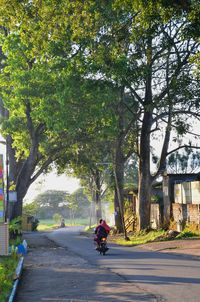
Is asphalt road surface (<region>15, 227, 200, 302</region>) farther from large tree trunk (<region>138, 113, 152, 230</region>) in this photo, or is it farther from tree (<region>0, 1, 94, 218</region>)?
large tree trunk (<region>138, 113, 152, 230</region>)

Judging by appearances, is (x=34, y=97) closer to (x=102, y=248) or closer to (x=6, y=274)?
(x=102, y=248)

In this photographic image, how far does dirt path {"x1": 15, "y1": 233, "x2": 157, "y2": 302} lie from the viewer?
11.5m

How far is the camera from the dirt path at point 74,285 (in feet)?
37.7

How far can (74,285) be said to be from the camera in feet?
44.0

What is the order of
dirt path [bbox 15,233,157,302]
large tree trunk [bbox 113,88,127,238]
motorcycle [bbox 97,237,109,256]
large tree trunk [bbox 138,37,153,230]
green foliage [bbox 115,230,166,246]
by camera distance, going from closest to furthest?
dirt path [bbox 15,233,157,302], motorcycle [bbox 97,237,109,256], green foliage [bbox 115,230,166,246], large tree trunk [bbox 113,88,127,238], large tree trunk [bbox 138,37,153,230]

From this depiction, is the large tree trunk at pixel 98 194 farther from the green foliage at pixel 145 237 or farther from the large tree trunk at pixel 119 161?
the green foliage at pixel 145 237

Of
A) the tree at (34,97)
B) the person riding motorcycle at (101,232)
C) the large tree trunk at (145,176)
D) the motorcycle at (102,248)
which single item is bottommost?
the motorcycle at (102,248)

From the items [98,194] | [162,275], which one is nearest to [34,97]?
[162,275]

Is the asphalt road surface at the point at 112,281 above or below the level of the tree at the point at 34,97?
below

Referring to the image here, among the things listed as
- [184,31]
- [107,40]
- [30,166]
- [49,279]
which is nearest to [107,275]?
[49,279]

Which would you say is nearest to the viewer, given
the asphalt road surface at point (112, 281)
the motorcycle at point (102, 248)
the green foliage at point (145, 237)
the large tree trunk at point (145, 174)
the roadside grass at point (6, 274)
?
the asphalt road surface at point (112, 281)

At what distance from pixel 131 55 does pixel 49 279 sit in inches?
461

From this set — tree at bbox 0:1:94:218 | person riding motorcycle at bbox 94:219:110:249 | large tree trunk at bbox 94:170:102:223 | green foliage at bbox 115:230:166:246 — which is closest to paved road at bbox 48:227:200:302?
person riding motorcycle at bbox 94:219:110:249

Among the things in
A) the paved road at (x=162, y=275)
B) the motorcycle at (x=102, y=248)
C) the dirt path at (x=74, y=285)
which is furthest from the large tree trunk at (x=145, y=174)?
the dirt path at (x=74, y=285)
